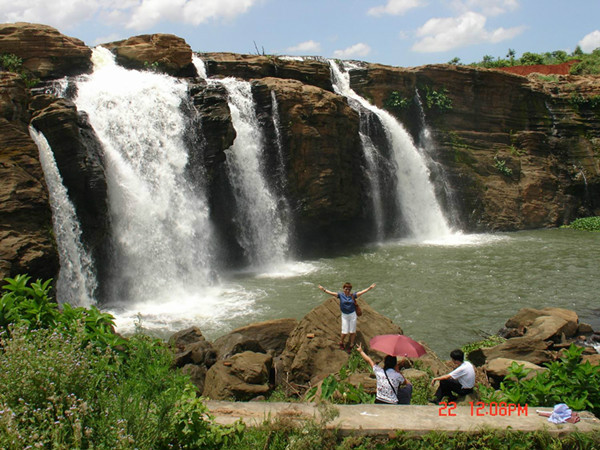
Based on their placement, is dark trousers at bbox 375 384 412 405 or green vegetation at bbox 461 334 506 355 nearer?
dark trousers at bbox 375 384 412 405

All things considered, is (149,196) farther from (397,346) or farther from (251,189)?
(397,346)

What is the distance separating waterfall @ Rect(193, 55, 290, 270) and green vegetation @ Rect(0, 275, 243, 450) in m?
15.7

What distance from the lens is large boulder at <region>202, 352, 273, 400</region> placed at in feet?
25.6

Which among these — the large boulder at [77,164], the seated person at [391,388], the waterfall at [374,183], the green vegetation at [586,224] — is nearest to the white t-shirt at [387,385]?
the seated person at [391,388]

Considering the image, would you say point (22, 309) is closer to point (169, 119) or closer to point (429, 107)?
point (169, 119)

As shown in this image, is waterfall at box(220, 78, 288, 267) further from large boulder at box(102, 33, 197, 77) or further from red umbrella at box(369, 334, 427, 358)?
red umbrella at box(369, 334, 427, 358)

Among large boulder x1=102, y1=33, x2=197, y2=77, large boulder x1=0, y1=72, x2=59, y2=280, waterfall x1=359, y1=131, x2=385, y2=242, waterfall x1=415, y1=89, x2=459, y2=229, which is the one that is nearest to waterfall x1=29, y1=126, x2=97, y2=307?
large boulder x1=0, y1=72, x2=59, y2=280

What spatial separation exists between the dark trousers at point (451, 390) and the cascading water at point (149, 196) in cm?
1066

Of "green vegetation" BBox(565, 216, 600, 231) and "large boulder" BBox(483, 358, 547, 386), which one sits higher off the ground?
"large boulder" BBox(483, 358, 547, 386)

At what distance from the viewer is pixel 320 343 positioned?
9.07 meters

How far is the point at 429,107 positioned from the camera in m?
28.7

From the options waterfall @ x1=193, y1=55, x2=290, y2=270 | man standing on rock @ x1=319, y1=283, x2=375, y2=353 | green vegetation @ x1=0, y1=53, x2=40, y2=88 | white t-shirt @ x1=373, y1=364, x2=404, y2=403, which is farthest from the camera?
waterfall @ x1=193, y1=55, x2=290, y2=270

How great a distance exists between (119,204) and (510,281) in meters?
13.6

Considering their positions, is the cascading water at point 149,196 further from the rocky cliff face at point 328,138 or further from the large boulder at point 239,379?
the large boulder at point 239,379
